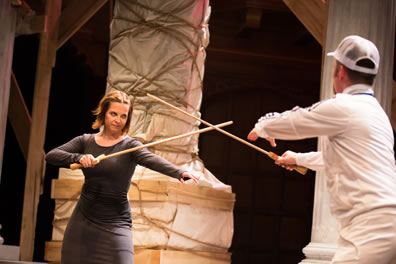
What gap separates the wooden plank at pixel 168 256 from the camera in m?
4.16

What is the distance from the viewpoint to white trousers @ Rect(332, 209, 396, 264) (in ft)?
7.13

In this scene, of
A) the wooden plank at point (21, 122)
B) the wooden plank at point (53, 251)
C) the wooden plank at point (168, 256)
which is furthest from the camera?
the wooden plank at point (21, 122)

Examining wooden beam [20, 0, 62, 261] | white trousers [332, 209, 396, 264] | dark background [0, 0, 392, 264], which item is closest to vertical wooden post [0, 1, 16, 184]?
wooden beam [20, 0, 62, 261]

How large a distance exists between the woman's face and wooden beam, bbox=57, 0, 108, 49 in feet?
6.80

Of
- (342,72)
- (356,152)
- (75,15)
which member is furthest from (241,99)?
(356,152)

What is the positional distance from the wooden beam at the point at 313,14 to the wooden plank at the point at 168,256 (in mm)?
1623

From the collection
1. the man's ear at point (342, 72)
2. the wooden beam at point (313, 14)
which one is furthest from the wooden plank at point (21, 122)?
the man's ear at point (342, 72)

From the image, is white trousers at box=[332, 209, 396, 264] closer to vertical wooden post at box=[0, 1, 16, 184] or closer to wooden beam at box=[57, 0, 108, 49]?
vertical wooden post at box=[0, 1, 16, 184]

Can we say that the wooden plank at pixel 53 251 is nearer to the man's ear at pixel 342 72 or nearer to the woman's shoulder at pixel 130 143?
the woman's shoulder at pixel 130 143

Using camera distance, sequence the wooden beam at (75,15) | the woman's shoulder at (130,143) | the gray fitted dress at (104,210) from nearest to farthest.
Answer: the gray fitted dress at (104,210), the woman's shoulder at (130,143), the wooden beam at (75,15)

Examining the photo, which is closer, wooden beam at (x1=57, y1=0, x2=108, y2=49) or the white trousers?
the white trousers

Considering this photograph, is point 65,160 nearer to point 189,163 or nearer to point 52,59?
point 189,163

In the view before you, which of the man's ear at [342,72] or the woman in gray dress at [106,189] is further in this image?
the woman in gray dress at [106,189]

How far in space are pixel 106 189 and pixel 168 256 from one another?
40.0 inches
